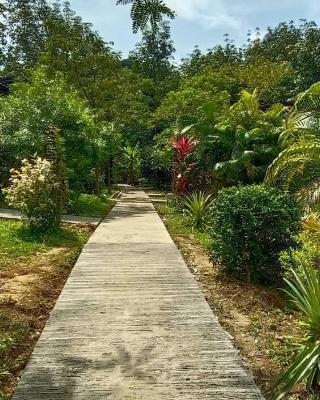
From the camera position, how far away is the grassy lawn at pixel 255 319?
150 inches

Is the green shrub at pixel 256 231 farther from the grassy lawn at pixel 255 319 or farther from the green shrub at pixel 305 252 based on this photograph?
the green shrub at pixel 305 252

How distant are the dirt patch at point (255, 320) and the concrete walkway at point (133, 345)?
0.18m

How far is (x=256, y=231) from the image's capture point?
6.42 m

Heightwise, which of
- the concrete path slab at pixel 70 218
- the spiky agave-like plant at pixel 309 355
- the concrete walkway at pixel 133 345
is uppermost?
the spiky agave-like plant at pixel 309 355

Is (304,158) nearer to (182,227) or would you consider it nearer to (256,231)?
(256,231)

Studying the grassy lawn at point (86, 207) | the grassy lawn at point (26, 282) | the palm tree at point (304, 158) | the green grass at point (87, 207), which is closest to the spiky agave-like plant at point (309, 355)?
the grassy lawn at point (26, 282)

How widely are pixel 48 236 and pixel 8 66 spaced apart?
26850mm

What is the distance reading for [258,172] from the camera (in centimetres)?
1198

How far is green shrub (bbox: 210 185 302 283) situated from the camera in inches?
251

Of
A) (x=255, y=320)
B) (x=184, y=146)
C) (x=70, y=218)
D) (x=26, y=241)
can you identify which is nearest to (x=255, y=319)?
(x=255, y=320)

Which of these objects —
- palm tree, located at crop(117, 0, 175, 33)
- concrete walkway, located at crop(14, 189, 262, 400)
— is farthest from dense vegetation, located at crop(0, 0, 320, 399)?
concrete walkway, located at crop(14, 189, 262, 400)

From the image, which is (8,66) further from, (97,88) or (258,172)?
(258,172)

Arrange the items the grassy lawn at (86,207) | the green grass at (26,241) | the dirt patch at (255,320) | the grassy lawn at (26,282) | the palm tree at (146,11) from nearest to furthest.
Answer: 1. the palm tree at (146,11)
2. the dirt patch at (255,320)
3. the grassy lawn at (26,282)
4. the green grass at (26,241)
5. the grassy lawn at (86,207)

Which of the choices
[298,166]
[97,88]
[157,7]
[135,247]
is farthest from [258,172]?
[97,88]
